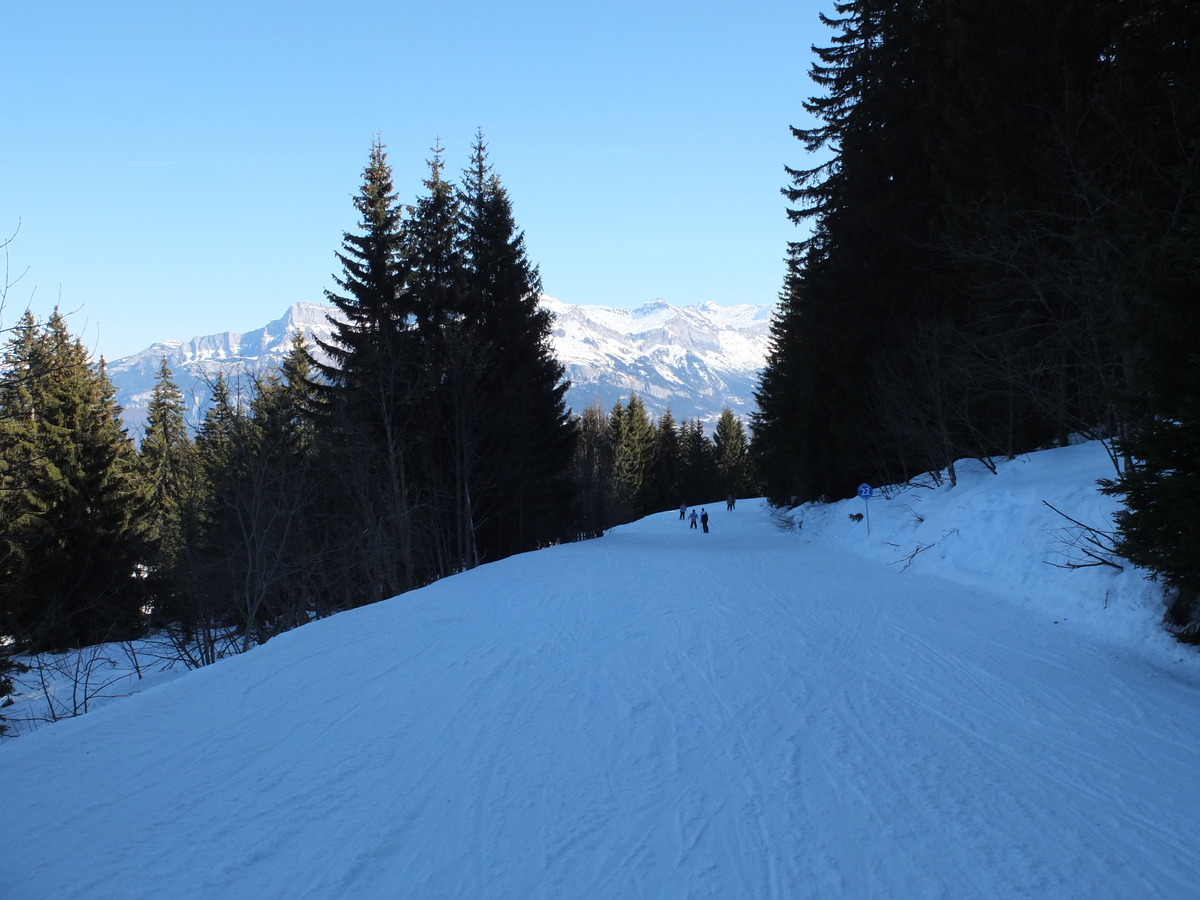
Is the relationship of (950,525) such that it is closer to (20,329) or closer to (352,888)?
(352,888)

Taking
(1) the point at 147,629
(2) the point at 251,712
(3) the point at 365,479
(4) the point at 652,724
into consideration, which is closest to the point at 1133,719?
(4) the point at 652,724

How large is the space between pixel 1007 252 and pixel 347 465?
1882cm

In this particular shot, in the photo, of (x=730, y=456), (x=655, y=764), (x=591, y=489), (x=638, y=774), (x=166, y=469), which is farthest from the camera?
(x=730, y=456)

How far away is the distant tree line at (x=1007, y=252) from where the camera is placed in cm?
690

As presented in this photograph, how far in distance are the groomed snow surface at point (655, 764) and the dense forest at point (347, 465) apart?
11.1 metres

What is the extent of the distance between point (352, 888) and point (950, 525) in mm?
14220

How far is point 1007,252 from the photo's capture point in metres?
12.9

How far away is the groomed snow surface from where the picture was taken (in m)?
3.55

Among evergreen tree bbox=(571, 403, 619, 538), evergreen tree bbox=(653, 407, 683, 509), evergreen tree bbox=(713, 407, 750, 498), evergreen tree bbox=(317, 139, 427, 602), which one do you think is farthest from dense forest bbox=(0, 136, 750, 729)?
evergreen tree bbox=(713, 407, 750, 498)

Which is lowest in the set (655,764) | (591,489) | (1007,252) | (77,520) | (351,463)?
(655,764)

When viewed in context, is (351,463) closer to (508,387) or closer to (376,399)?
(376,399)

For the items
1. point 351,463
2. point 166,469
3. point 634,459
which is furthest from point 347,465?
point 634,459

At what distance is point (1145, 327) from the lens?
24.1 feet

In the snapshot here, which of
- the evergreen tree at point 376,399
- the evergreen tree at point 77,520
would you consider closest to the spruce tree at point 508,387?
the evergreen tree at point 376,399
